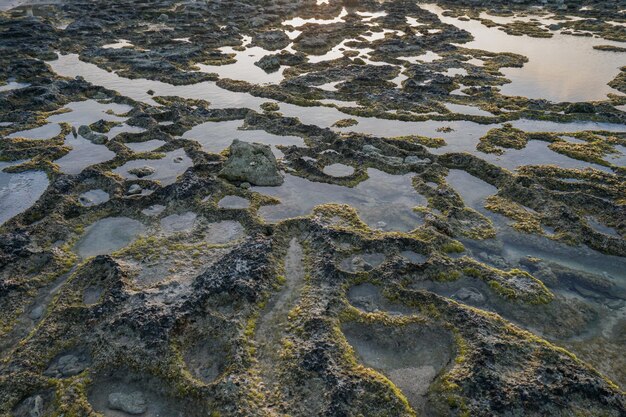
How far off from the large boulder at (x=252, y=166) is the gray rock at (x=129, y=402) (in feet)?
27.7

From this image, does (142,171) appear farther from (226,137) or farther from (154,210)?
(226,137)

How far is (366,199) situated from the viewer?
14.0m

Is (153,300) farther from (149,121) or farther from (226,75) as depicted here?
(226,75)

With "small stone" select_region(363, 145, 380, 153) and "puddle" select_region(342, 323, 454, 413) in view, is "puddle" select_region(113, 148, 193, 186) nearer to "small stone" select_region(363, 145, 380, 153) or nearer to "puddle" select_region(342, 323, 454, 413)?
"small stone" select_region(363, 145, 380, 153)

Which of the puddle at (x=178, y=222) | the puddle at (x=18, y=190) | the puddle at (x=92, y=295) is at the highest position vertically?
the puddle at (x=92, y=295)

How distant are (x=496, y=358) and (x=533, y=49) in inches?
1251

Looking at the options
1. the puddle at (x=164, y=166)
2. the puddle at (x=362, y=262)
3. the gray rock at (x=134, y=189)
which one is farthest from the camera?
the puddle at (x=164, y=166)

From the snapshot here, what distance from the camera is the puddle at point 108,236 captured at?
38.0 feet

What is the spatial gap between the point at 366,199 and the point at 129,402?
9.17 m

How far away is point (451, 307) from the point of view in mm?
9430

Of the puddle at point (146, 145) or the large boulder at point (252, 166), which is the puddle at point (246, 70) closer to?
the puddle at point (146, 145)

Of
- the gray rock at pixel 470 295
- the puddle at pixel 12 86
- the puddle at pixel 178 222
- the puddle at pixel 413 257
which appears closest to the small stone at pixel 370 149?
the puddle at pixel 413 257

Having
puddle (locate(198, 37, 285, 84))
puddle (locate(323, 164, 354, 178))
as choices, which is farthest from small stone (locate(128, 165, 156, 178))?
puddle (locate(198, 37, 285, 84))

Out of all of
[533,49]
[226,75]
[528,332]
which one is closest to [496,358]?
[528,332]
